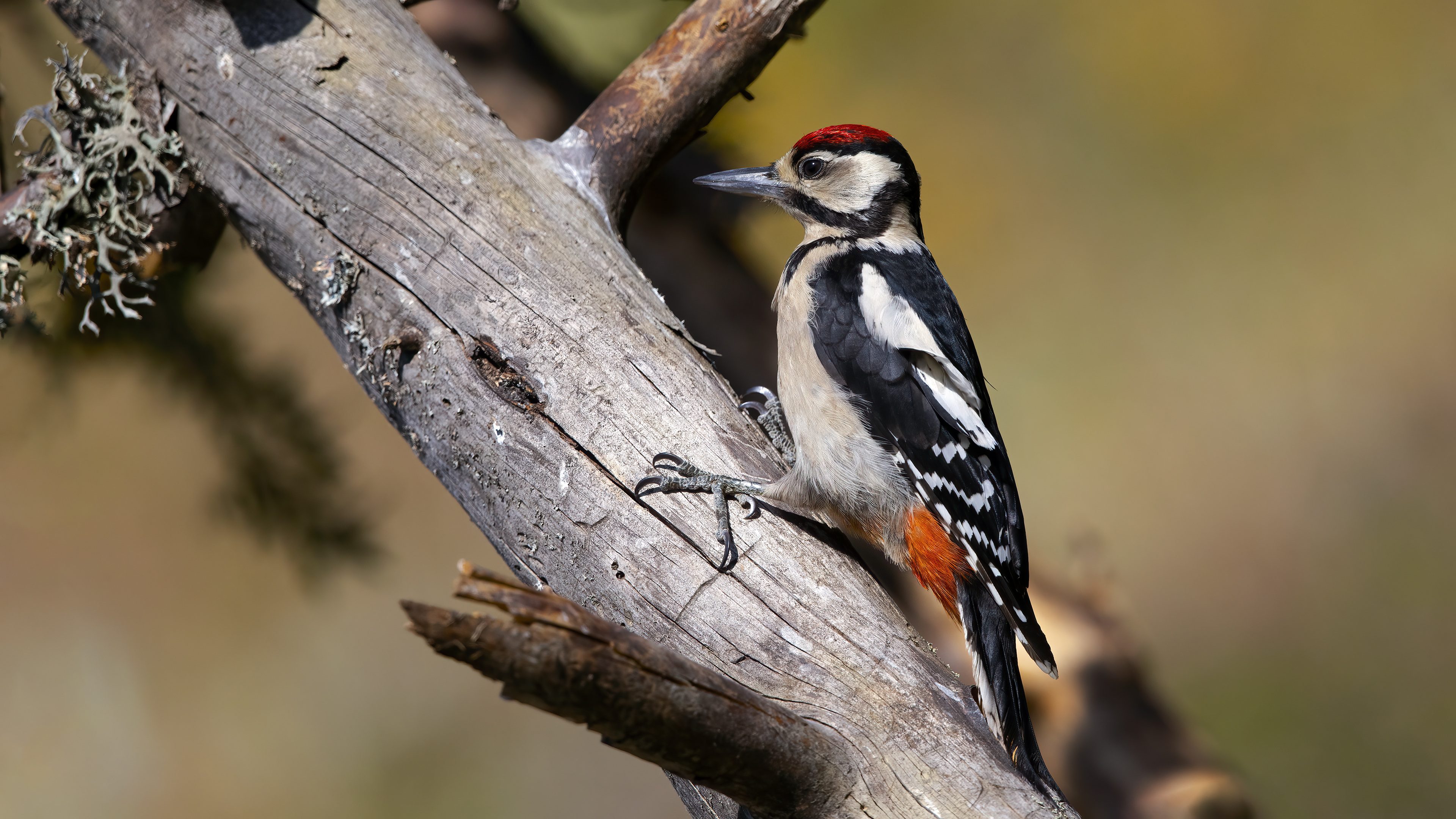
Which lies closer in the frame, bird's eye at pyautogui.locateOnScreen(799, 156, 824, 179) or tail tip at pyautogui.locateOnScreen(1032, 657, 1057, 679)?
tail tip at pyautogui.locateOnScreen(1032, 657, 1057, 679)

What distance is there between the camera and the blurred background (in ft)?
11.8

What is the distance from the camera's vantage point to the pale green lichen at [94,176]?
243 cm

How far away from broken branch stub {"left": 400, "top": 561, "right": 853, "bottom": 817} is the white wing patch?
38.7 inches

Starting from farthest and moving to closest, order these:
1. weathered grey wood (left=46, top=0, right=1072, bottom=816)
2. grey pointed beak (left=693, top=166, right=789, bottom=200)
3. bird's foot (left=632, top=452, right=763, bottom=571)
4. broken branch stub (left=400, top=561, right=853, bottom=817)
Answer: grey pointed beak (left=693, top=166, right=789, bottom=200)
bird's foot (left=632, top=452, right=763, bottom=571)
weathered grey wood (left=46, top=0, right=1072, bottom=816)
broken branch stub (left=400, top=561, right=853, bottom=817)

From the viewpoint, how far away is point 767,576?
1922 mm

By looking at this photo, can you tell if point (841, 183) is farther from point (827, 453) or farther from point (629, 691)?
point (629, 691)

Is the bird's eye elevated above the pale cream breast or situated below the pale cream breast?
above

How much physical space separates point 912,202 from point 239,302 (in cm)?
268

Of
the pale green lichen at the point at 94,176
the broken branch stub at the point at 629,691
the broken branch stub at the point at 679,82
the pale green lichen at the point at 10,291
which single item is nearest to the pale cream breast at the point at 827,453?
the broken branch stub at the point at 679,82

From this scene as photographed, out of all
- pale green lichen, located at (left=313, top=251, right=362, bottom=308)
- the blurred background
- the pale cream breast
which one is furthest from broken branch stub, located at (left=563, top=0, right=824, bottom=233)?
the blurred background

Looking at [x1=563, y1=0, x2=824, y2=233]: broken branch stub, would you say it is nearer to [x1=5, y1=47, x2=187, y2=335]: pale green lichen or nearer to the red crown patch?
the red crown patch

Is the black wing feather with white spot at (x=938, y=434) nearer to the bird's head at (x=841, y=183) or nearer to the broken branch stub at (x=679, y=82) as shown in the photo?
the bird's head at (x=841, y=183)

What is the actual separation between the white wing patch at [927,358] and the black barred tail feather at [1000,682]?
0.37 metres

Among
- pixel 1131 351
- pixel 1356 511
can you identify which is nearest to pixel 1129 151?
pixel 1131 351
